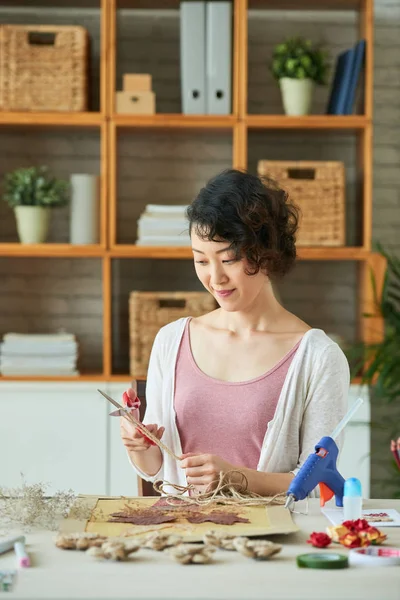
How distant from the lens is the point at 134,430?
1896mm

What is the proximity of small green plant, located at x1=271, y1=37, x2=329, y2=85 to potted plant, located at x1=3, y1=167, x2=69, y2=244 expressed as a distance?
955mm

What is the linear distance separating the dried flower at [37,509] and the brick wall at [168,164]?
218cm

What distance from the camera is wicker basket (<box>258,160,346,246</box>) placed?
3.47m

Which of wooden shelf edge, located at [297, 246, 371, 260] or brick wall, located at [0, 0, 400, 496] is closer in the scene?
wooden shelf edge, located at [297, 246, 371, 260]

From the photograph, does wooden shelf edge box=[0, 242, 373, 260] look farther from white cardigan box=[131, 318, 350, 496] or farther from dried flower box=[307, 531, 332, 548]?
dried flower box=[307, 531, 332, 548]

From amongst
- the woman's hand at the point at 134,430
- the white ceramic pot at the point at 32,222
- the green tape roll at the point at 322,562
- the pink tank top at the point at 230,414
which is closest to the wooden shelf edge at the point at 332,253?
the white ceramic pot at the point at 32,222

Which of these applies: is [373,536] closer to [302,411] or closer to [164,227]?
[302,411]

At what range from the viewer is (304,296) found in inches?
152

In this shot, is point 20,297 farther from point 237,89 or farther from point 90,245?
point 237,89

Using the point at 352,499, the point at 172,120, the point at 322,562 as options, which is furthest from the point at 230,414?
the point at 172,120

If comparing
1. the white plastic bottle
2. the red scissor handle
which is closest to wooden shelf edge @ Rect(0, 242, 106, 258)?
the red scissor handle

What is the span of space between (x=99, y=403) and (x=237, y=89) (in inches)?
51.3

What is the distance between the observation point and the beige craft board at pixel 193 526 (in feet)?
4.91

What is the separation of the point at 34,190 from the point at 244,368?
5.65 ft
